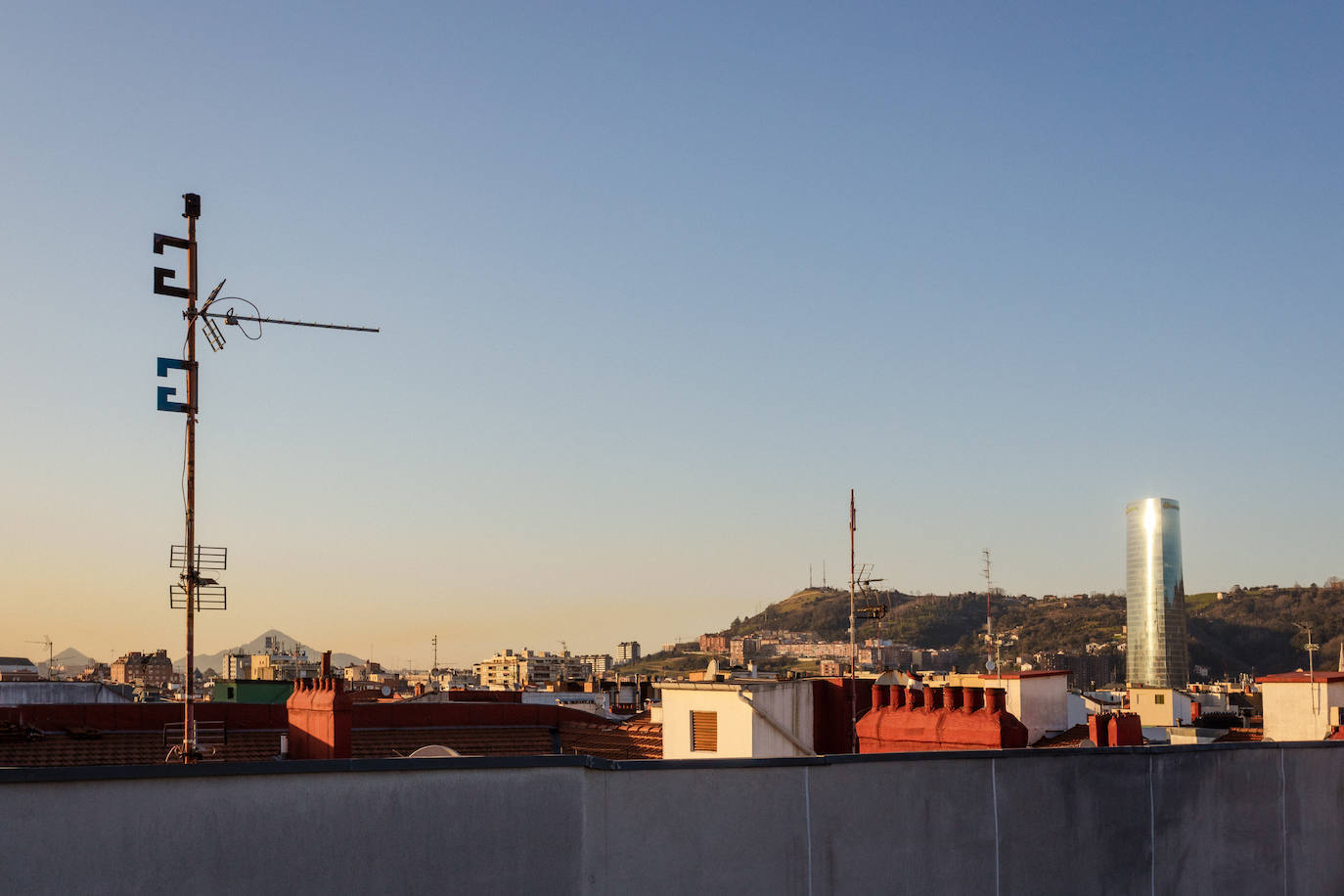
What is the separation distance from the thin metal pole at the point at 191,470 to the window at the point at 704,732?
61.6ft

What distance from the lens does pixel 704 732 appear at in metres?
35.7

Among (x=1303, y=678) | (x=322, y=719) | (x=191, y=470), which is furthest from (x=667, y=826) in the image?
(x=1303, y=678)

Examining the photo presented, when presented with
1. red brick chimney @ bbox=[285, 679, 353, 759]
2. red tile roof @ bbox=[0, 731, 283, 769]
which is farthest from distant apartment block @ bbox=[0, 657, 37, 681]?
red brick chimney @ bbox=[285, 679, 353, 759]

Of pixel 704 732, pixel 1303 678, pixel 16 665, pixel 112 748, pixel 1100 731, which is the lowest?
pixel 16 665

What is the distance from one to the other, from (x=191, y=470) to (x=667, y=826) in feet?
34.7

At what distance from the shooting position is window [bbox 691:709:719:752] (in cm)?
3547

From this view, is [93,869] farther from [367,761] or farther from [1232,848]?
[1232,848]

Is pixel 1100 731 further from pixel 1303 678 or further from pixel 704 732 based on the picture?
pixel 1303 678

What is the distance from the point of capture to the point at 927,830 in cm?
967

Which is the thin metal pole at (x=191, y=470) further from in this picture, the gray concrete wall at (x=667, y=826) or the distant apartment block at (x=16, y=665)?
the distant apartment block at (x=16, y=665)

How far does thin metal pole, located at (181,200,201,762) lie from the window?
18769mm

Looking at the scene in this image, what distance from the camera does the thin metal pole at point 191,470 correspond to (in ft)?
54.2

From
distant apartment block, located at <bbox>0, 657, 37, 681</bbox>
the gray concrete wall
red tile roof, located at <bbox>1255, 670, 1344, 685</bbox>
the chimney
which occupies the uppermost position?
the gray concrete wall

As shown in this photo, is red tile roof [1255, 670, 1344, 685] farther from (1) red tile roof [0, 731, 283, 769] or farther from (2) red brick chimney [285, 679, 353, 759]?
(1) red tile roof [0, 731, 283, 769]
